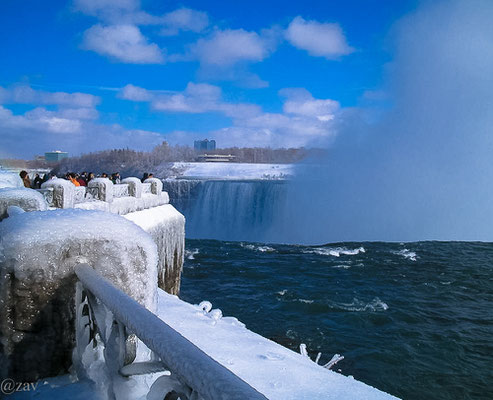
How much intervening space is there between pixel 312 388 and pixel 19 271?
288 centimetres

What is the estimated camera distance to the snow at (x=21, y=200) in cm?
412

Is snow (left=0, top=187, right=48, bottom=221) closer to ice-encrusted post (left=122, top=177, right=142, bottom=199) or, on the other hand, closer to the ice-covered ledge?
the ice-covered ledge

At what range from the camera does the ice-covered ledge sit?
377 centimetres

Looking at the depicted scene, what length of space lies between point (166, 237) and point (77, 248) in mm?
10109

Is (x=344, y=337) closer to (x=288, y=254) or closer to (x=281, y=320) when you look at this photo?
(x=281, y=320)

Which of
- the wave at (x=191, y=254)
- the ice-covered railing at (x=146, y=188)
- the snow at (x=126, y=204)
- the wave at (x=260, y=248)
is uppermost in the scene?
the ice-covered railing at (x=146, y=188)

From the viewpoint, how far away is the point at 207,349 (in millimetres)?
4379

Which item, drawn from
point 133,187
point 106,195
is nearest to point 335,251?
point 133,187

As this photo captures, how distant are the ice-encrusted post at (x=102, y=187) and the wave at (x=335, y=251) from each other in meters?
15.0

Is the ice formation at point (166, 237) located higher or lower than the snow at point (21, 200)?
lower

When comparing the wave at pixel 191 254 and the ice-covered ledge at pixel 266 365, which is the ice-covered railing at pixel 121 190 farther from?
the wave at pixel 191 254

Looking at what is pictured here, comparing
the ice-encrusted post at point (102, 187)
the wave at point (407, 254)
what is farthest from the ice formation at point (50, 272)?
the wave at point (407, 254)
